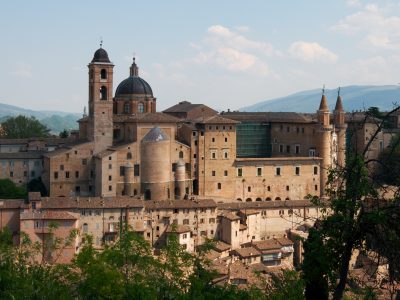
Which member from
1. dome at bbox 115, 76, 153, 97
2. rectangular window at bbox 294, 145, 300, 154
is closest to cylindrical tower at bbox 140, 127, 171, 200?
dome at bbox 115, 76, 153, 97

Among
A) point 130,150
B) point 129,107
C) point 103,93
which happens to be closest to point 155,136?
point 130,150

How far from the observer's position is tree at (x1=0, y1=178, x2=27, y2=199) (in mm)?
45453

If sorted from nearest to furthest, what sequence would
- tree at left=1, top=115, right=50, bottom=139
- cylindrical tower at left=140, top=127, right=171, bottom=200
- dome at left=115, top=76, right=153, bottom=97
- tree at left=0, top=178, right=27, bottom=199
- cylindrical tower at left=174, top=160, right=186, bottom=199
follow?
tree at left=0, top=178, right=27, bottom=199, cylindrical tower at left=140, top=127, right=171, bottom=200, cylindrical tower at left=174, top=160, right=186, bottom=199, dome at left=115, top=76, right=153, bottom=97, tree at left=1, top=115, right=50, bottom=139

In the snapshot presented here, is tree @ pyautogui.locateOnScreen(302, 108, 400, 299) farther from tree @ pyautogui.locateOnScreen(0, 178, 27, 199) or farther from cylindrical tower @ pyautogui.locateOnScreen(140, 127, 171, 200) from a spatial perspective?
tree @ pyautogui.locateOnScreen(0, 178, 27, 199)

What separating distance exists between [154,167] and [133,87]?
9.85 m

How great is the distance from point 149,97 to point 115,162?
9.69 metres

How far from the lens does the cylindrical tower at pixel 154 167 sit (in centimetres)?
4628

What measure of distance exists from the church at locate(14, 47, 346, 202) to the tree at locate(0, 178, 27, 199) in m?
1.84

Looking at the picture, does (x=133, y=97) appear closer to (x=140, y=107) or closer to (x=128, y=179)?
(x=140, y=107)

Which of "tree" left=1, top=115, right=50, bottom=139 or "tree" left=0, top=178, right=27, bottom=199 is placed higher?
"tree" left=1, top=115, right=50, bottom=139

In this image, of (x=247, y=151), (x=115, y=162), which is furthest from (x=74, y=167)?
(x=247, y=151)

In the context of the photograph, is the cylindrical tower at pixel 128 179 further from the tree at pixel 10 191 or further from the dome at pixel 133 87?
the dome at pixel 133 87

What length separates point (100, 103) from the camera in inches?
1886

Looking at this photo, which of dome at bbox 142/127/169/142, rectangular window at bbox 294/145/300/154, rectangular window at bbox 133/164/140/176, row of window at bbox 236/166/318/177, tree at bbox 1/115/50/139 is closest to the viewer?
rectangular window at bbox 133/164/140/176
